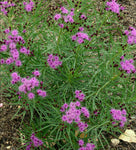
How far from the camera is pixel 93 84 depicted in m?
2.80

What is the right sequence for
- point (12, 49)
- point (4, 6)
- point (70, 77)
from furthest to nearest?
point (4, 6), point (70, 77), point (12, 49)

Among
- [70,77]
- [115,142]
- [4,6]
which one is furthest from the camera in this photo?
[115,142]

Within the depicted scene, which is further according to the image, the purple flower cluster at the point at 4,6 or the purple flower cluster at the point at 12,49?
the purple flower cluster at the point at 4,6

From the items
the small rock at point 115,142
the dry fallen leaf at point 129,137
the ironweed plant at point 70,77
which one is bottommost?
the small rock at point 115,142

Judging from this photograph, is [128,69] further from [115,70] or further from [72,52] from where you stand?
[72,52]

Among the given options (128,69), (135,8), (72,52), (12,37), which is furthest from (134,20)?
(12,37)

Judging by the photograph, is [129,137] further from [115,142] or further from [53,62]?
[53,62]

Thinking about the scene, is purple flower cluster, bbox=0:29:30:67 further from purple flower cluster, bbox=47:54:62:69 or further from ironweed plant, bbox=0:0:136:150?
purple flower cluster, bbox=47:54:62:69

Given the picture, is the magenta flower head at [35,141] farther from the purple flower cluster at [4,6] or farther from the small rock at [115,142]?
the purple flower cluster at [4,6]

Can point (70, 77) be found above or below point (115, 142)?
above

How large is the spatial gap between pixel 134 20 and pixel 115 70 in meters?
3.38

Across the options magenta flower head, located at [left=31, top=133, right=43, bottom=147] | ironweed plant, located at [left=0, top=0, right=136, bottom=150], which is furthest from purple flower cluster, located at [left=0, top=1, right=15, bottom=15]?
magenta flower head, located at [left=31, top=133, right=43, bottom=147]

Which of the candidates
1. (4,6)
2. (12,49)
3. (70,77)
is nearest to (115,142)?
(70,77)

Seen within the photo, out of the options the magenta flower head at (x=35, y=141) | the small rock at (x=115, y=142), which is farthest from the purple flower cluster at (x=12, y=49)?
the small rock at (x=115, y=142)
